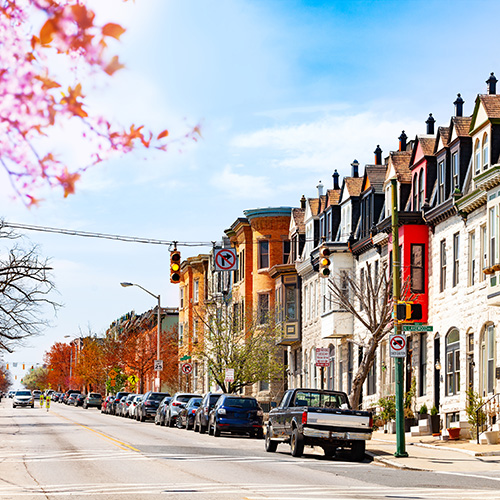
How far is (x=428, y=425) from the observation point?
34.8m

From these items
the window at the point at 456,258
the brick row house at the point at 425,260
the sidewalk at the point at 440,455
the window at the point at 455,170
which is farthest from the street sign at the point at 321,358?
the window at the point at 455,170

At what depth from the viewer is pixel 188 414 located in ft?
141

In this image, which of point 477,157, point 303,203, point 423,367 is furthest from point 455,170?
point 303,203

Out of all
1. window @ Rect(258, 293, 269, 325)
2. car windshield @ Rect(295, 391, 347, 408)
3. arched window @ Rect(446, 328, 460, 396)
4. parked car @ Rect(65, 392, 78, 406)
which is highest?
window @ Rect(258, 293, 269, 325)

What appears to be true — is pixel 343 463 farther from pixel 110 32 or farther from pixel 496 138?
pixel 110 32

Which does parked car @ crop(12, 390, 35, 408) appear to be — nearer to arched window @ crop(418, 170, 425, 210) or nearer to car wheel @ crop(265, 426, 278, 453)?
arched window @ crop(418, 170, 425, 210)

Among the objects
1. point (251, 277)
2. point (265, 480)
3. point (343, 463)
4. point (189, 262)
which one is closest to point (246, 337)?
point (251, 277)

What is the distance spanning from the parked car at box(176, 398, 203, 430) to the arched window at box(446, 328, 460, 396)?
12186 mm

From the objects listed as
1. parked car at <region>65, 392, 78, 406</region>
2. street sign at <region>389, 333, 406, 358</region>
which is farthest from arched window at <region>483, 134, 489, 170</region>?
parked car at <region>65, 392, 78, 406</region>

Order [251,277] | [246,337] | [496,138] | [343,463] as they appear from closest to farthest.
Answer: [343,463] < [496,138] < [246,337] < [251,277]

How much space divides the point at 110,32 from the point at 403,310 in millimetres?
19806

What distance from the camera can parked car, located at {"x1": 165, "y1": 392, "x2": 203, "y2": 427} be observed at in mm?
46344

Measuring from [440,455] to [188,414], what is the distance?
1888 cm

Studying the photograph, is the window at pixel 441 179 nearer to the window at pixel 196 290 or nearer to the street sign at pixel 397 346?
the street sign at pixel 397 346
